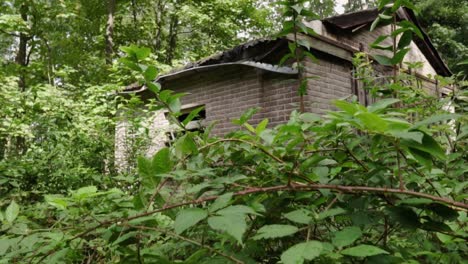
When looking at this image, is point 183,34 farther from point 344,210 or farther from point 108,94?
point 344,210

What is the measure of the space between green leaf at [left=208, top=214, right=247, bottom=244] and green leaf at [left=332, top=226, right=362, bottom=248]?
8.9 inches

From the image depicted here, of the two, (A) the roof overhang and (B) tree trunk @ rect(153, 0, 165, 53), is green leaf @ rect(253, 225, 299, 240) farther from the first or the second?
(B) tree trunk @ rect(153, 0, 165, 53)

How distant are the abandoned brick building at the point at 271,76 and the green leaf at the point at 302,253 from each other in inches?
193

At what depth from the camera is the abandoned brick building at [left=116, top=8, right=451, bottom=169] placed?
600 cm

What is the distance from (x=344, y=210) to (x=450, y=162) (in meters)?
0.74

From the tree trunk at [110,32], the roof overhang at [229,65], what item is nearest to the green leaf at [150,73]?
the roof overhang at [229,65]

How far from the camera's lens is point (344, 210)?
3.08ft

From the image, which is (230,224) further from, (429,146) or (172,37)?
(172,37)

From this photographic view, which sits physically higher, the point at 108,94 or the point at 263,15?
the point at 263,15

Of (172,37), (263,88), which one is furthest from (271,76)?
(172,37)

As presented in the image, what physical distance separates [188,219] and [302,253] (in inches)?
9.5

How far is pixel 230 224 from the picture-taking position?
746 millimetres

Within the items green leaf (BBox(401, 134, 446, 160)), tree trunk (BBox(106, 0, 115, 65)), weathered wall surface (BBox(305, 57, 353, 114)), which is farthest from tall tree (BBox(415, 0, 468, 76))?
green leaf (BBox(401, 134, 446, 160))

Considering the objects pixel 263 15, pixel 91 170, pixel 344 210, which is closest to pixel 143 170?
pixel 344 210
